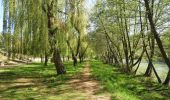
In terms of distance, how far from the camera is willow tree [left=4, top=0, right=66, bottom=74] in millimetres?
18219

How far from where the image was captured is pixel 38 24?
2028 cm

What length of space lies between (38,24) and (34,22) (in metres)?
0.36

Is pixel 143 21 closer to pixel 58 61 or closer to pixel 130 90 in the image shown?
pixel 58 61

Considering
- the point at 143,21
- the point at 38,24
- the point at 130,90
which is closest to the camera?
the point at 130,90

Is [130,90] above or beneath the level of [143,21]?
beneath

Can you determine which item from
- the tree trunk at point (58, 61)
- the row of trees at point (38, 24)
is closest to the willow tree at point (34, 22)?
the row of trees at point (38, 24)

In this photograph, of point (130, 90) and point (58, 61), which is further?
point (58, 61)

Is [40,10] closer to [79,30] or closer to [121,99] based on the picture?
[121,99]

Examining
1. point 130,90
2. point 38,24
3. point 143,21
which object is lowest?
point 130,90

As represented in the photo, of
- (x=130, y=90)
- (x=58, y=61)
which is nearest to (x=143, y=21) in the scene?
(x=58, y=61)

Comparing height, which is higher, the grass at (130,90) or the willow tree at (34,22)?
the willow tree at (34,22)

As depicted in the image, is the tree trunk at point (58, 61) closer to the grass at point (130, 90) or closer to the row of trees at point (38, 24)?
the row of trees at point (38, 24)

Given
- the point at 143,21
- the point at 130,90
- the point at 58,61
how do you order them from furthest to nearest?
the point at 143,21 < the point at 58,61 < the point at 130,90

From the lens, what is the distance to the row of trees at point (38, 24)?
18.2 m
